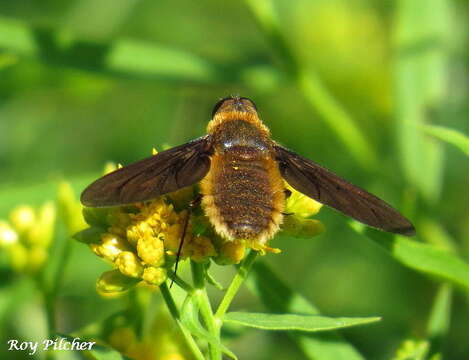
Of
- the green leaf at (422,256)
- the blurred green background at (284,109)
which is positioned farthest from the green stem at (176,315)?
the blurred green background at (284,109)

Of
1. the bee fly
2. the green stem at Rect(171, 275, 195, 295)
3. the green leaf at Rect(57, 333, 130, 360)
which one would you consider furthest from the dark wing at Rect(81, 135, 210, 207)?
the green leaf at Rect(57, 333, 130, 360)

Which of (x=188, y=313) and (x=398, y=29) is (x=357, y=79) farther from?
(x=188, y=313)

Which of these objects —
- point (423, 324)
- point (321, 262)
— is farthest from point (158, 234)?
point (321, 262)

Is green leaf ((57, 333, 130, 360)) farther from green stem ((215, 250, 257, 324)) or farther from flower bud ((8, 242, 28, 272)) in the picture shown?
flower bud ((8, 242, 28, 272))

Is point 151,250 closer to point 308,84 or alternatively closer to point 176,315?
point 176,315

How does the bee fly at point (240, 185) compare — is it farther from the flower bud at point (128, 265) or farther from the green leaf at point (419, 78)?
the green leaf at point (419, 78)

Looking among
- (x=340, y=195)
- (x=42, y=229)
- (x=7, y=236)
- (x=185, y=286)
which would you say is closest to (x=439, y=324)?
(x=340, y=195)

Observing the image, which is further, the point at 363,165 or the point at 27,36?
the point at 363,165

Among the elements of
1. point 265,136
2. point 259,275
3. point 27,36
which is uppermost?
point 27,36
